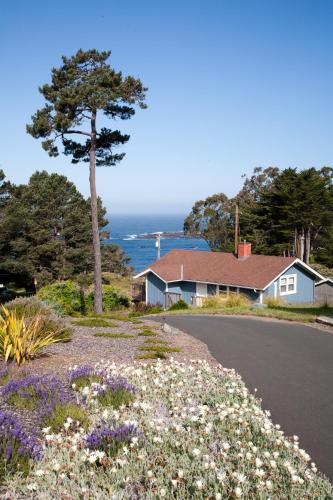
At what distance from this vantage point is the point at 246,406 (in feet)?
23.7

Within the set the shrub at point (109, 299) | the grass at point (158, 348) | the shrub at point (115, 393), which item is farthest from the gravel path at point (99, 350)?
the shrub at point (109, 299)

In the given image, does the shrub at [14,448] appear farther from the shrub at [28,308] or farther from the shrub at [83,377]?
the shrub at [28,308]

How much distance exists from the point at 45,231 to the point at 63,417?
41243 mm

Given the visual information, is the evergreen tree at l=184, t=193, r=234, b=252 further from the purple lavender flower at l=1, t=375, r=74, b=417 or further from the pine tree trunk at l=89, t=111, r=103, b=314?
the purple lavender flower at l=1, t=375, r=74, b=417

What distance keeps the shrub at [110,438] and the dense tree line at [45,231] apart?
3793cm

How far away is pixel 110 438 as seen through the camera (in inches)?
214

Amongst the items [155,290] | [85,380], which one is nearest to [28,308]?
[85,380]

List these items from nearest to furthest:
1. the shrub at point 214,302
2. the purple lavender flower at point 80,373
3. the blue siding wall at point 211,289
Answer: the purple lavender flower at point 80,373 < the shrub at point 214,302 < the blue siding wall at point 211,289

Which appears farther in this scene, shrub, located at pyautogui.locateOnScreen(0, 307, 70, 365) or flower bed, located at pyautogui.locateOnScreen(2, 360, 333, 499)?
shrub, located at pyautogui.locateOnScreen(0, 307, 70, 365)

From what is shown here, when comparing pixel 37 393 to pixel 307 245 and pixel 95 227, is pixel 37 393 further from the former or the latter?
pixel 307 245

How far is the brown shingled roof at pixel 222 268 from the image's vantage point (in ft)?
124

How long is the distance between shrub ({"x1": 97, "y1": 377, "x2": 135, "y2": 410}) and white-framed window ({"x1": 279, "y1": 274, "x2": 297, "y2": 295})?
32.2 metres

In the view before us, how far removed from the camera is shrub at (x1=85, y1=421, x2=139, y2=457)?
5324 mm

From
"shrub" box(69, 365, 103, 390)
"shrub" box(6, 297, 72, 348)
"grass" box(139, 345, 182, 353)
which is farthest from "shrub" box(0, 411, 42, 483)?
"grass" box(139, 345, 182, 353)
